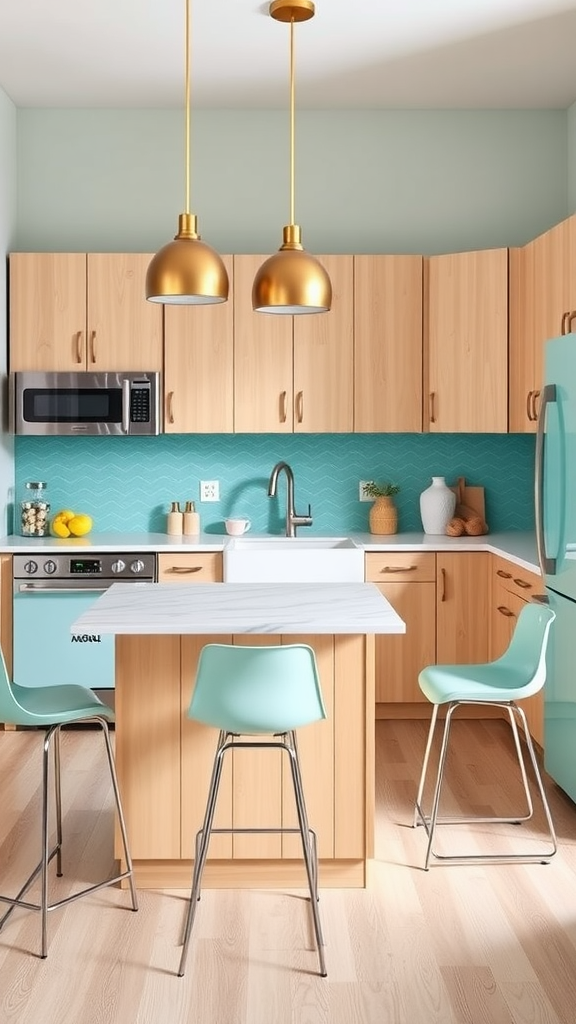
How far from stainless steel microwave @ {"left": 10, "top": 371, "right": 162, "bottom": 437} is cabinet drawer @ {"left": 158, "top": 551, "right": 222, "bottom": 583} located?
636mm

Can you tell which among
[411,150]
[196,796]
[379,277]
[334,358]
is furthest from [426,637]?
[411,150]

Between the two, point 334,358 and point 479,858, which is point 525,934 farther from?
point 334,358

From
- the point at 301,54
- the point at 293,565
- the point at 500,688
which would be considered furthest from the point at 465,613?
the point at 301,54

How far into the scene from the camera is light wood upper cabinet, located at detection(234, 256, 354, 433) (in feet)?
16.7

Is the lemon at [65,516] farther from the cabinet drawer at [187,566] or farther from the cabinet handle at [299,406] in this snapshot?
the cabinet handle at [299,406]

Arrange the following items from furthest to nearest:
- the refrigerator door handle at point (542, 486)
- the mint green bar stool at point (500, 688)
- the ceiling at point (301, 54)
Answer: the ceiling at point (301, 54) → the refrigerator door handle at point (542, 486) → the mint green bar stool at point (500, 688)

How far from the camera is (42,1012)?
2424 millimetres

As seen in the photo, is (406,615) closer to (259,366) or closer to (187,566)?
(187,566)

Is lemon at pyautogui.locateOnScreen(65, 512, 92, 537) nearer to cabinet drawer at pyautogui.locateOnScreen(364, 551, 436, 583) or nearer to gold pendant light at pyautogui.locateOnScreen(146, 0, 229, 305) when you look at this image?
cabinet drawer at pyautogui.locateOnScreen(364, 551, 436, 583)

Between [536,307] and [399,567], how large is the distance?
1.32 m

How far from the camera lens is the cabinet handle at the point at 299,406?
16.8ft

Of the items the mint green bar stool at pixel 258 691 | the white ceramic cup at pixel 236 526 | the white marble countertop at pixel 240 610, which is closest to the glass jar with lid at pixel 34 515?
the white ceramic cup at pixel 236 526

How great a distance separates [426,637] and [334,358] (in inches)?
55.4

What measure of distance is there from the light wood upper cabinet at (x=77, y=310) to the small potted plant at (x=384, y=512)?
1348mm
